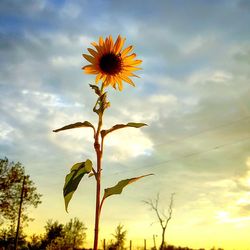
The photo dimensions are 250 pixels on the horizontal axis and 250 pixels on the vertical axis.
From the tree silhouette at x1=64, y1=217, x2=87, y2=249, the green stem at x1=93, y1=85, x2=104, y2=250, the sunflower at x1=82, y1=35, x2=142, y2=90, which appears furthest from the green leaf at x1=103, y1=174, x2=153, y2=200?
the tree silhouette at x1=64, y1=217, x2=87, y2=249

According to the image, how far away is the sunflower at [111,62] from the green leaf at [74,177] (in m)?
0.48

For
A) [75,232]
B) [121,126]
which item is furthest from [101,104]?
[75,232]

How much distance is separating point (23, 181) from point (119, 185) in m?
32.2

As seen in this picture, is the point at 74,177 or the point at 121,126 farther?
the point at 121,126

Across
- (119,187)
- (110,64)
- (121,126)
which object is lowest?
(119,187)

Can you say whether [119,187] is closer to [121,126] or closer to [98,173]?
[98,173]

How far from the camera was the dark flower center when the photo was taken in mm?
1696

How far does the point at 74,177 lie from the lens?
1342mm

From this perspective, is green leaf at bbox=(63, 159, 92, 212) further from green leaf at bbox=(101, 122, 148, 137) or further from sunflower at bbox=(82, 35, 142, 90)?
sunflower at bbox=(82, 35, 142, 90)

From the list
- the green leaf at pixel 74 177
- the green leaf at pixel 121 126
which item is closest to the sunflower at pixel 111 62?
the green leaf at pixel 121 126

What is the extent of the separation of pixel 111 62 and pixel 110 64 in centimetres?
1

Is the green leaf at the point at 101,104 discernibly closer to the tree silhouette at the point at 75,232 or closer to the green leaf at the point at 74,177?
the green leaf at the point at 74,177

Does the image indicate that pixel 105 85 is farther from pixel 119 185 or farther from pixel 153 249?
pixel 153 249

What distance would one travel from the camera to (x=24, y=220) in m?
32.5
